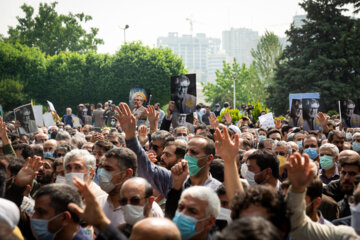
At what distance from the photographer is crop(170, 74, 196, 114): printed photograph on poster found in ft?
32.4

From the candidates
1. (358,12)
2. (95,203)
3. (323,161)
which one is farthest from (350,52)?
(95,203)

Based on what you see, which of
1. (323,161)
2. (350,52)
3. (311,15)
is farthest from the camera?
(311,15)

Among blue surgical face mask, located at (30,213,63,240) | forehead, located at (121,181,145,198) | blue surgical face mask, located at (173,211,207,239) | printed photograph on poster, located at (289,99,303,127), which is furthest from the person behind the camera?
printed photograph on poster, located at (289,99,303,127)

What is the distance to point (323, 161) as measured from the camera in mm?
6805

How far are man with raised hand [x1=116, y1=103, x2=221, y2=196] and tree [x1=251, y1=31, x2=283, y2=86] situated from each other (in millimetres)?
56607

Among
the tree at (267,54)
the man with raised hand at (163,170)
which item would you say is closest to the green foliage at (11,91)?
the tree at (267,54)

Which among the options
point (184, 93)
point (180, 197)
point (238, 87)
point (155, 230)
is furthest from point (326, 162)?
point (238, 87)

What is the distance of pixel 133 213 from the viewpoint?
12.2 ft

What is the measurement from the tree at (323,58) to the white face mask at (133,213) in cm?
3095

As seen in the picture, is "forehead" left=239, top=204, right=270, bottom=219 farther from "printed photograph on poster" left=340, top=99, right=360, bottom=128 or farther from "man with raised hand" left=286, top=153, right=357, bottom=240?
"printed photograph on poster" left=340, top=99, right=360, bottom=128

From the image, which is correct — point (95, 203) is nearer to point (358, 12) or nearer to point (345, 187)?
point (345, 187)

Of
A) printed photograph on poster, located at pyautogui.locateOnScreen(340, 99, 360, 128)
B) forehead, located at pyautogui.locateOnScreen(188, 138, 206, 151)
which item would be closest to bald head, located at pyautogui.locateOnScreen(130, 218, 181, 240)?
forehead, located at pyautogui.locateOnScreen(188, 138, 206, 151)

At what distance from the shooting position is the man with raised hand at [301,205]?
121 inches

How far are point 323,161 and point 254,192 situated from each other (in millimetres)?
4018
